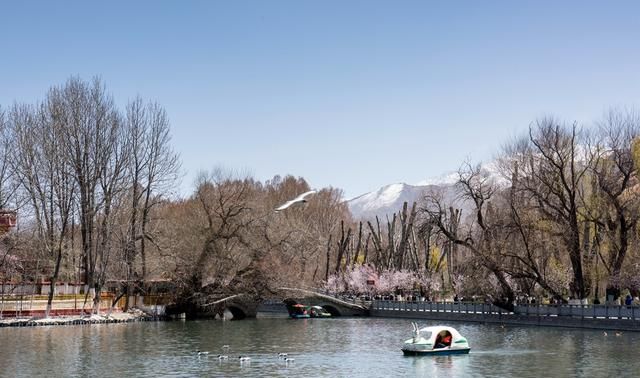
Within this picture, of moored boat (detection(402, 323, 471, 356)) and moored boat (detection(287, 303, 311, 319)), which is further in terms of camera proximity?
moored boat (detection(287, 303, 311, 319))

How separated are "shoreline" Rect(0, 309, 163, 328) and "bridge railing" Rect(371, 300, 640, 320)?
77.5 feet

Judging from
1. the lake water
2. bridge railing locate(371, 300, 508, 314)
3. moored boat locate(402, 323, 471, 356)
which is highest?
bridge railing locate(371, 300, 508, 314)

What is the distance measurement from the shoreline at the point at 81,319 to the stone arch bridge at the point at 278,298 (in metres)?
4.77

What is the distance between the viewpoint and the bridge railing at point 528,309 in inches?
2106

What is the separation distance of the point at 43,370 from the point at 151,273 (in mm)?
37140

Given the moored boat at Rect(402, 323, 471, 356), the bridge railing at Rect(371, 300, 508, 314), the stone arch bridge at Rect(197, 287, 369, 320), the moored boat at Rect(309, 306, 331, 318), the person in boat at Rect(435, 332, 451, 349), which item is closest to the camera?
the moored boat at Rect(402, 323, 471, 356)

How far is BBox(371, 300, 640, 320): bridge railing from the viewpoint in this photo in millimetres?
53500

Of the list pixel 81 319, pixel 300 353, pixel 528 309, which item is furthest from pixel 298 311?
pixel 300 353

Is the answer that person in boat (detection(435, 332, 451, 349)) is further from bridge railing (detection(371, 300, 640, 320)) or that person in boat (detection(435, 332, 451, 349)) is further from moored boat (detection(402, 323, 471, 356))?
bridge railing (detection(371, 300, 640, 320))

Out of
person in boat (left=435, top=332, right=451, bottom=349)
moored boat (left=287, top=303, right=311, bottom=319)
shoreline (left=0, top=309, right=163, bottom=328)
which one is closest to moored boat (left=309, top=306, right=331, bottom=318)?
moored boat (left=287, top=303, right=311, bottom=319)

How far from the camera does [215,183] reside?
8025 cm

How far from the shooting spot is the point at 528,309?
206ft

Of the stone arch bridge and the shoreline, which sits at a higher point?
the stone arch bridge

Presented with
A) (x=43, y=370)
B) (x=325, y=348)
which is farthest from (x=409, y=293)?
(x=43, y=370)
